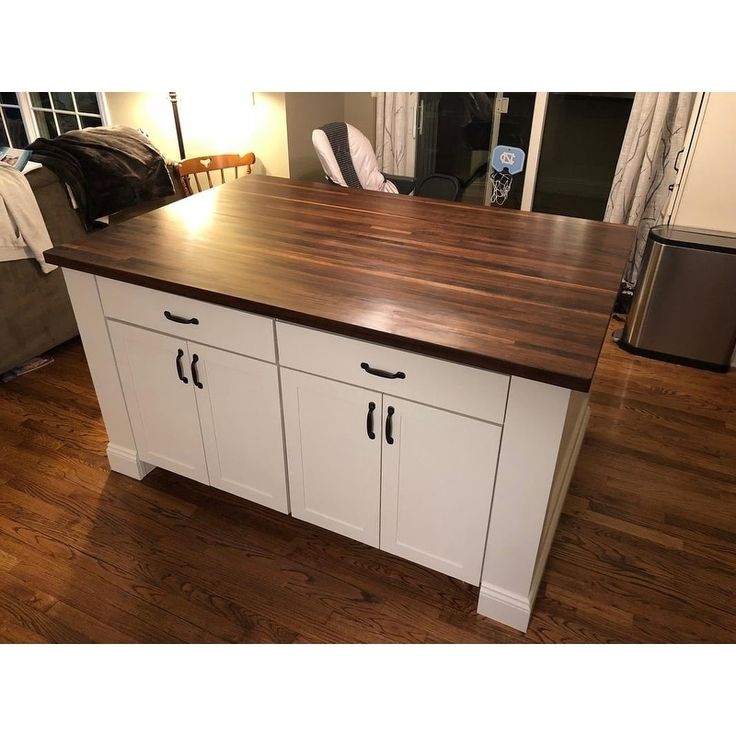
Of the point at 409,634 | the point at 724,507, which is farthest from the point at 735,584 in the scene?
the point at 409,634

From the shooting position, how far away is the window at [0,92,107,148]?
471cm

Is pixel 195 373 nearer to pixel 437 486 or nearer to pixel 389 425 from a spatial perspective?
pixel 389 425

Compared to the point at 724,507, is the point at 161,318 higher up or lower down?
higher up

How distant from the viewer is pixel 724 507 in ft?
7.39

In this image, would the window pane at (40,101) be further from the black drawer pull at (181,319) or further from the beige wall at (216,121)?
the black drawer pull at (181,319)

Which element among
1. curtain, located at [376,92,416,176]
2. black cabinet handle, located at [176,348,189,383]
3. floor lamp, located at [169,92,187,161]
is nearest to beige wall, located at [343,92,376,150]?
curtain, located at [376,92,416,176]

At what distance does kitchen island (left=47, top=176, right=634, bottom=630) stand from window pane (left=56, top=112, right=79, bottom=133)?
3227mm

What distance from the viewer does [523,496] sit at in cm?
161

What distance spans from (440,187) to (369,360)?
2.37 metres

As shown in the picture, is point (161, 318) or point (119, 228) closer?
point (161, 318)

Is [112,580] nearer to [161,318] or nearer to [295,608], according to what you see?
[295,608]

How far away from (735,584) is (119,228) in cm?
233

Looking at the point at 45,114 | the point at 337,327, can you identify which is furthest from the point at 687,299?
the point at 45,114

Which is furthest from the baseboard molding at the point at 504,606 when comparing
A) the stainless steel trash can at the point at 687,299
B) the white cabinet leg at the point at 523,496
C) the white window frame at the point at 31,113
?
the white window frame at the point at 31,113
